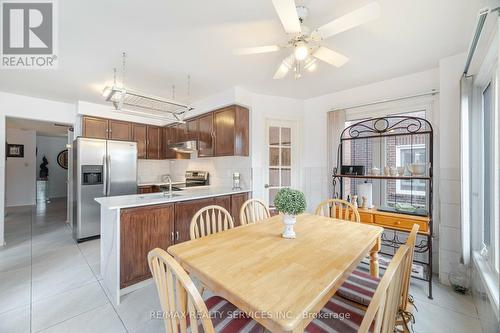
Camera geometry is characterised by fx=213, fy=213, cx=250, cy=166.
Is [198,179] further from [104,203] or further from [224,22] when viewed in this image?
[224,22]

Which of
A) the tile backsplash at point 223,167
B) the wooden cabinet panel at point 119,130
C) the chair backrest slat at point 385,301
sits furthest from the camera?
the wooden cabinet panel at point 119,130

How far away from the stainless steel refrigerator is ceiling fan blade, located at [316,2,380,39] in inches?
145

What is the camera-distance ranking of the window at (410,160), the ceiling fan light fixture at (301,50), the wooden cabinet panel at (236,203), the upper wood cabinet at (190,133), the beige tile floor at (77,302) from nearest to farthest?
the ceiling fan light fixture at (301,50)
the beige tile floor at (77,302)
the window at (410,160)
the wooden cabinet panel at (236,203)
the upper wood cabinet at (190,133)

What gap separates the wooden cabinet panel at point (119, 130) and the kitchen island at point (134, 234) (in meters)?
2.16

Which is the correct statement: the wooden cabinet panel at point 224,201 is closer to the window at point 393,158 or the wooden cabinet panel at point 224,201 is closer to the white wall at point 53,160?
the window at point 393,158

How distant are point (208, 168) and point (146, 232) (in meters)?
2.02

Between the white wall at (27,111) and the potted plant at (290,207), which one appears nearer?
the potted plant at (290,207)

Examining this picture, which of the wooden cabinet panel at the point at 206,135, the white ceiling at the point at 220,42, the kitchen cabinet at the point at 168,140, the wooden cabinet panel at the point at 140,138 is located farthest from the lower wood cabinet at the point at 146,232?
the wooden cabinet panel at the point at 140,138

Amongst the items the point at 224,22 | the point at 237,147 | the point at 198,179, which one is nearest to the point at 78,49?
the point at 224,22

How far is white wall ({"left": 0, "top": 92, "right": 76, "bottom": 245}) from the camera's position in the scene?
318cm

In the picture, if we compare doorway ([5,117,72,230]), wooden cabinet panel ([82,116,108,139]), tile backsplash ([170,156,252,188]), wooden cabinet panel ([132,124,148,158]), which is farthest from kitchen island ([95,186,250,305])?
doorway ([5,117,72,230])

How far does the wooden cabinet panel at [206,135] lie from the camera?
3.50 meters

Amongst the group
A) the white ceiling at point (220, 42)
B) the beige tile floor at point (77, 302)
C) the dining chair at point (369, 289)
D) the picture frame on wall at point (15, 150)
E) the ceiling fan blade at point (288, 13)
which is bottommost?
the beige tile floor at point (77, 302)

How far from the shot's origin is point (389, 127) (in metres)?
2.68
